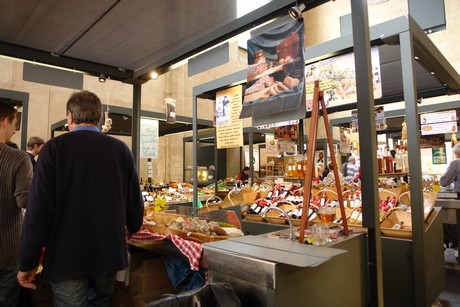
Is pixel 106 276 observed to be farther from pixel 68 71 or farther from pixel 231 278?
pixel 68 71

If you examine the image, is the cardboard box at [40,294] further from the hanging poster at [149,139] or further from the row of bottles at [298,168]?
the row of bottles at [298,168]

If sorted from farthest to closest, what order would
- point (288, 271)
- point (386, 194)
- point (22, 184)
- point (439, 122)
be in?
point (439, 122), point (386, 194), point (22, 184), point (288, 271)

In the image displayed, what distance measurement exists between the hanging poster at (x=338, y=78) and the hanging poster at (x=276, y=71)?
85.3 inches

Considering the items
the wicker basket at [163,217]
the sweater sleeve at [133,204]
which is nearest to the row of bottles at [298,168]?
the wicker basket at [163,217]

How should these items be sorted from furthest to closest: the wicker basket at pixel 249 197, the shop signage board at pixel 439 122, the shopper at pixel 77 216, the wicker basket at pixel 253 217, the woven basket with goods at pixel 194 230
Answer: the shop signage board at pixel 439 122
the wicker basket at pixel 249 197
the wicker basket at pixel 253 217
the woven basket with goods at pixel 194 230
the shopper at pixel 77 216

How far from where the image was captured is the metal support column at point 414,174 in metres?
2.79

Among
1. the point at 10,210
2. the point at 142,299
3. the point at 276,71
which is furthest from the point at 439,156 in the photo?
the point at 10,210

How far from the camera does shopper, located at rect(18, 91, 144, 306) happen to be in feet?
5.68

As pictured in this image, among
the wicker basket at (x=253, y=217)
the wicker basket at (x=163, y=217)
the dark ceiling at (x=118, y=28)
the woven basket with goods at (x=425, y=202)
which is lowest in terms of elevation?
the wicker basket at (x=253, y=217)

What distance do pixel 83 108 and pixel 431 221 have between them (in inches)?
131

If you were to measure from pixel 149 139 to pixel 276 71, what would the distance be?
4069 mm


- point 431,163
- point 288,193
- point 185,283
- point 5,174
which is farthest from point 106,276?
point 431,163

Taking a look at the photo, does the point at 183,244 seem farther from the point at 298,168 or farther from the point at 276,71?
the point at 298,168

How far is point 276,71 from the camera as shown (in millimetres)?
2297
